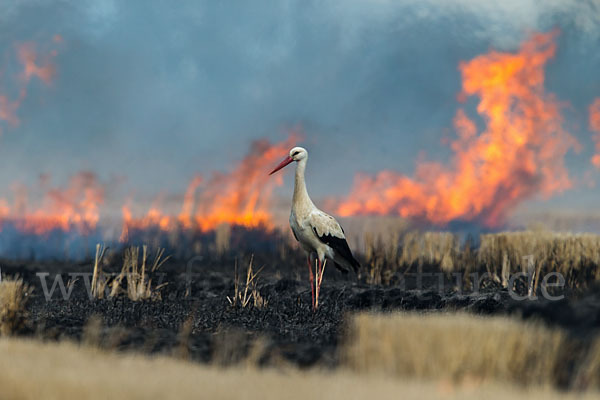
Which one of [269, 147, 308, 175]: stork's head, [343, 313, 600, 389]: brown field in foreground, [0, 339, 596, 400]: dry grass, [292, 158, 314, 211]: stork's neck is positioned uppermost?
[269, 147, 308, 175]: stork's head

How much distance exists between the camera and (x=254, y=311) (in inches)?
382

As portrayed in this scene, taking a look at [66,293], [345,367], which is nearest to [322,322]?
[345,367]

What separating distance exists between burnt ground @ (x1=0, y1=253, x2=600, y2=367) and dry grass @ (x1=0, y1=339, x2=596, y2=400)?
685 mm

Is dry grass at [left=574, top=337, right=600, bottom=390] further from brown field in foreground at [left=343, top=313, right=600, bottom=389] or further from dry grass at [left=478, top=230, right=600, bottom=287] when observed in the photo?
dry grass at [left=478, top=230, right=600, bottom=287]

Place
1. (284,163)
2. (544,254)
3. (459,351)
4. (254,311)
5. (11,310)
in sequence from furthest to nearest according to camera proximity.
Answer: (544,254), (284,163), (254,311), (11,310), (459,351)

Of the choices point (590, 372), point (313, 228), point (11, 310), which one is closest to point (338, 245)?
point (313, 228)

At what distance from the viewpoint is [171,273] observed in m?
14.5

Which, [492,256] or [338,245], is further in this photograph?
[492,256]

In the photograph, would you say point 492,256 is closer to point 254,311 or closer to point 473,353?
point 254,311

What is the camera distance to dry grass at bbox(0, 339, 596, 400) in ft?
13.3

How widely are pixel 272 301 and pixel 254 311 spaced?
1453 mm

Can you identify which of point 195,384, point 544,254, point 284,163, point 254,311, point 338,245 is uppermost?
point 284,163

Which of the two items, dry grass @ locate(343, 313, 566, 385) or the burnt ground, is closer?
dry grass @ locate(343, 313, 566, 385)

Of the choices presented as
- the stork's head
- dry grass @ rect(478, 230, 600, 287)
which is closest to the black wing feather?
the stork's head
